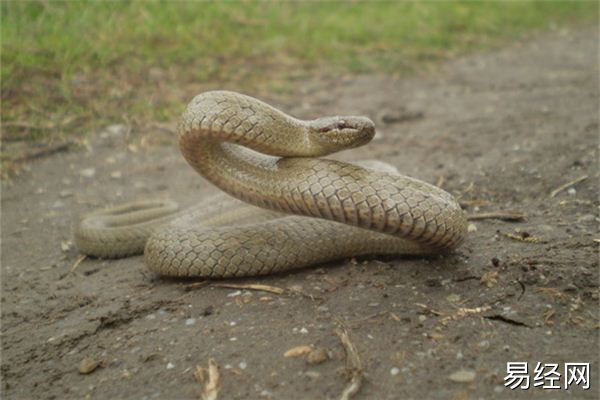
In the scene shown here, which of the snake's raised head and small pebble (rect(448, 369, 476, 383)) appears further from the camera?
the snake's raised head

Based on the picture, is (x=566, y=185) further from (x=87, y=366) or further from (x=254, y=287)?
(x=87, y=366)

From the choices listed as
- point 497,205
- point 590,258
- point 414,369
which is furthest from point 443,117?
point 414,369

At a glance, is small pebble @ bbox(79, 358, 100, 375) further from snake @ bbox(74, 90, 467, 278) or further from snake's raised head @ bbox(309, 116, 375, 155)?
snake's raised head @ bbox(309, 116, 375, 155)

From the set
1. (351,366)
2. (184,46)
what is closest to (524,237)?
(351,366)

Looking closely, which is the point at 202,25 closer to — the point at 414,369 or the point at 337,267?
the point at 337,267

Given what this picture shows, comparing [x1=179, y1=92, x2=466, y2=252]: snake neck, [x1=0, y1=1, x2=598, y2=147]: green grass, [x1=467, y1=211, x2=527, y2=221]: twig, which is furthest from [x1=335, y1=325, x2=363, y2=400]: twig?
[x1=0, y1=1, x2=598, y2=147]: green grass

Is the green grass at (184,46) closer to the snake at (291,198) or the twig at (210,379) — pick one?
the snake at (291,198)
